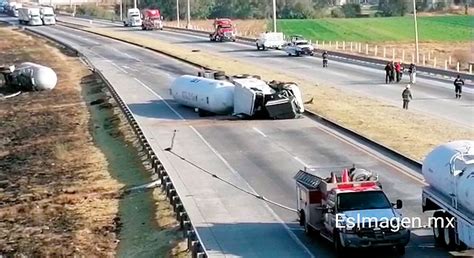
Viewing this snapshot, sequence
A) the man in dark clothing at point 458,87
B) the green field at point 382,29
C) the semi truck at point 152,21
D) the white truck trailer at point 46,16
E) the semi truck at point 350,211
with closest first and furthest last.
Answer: the semi truck at point 350,211
the man in dark clothing at point 458,87
the green field at point 382,29
the semi truck at point 152,21
the white truck trailer at point 46,16

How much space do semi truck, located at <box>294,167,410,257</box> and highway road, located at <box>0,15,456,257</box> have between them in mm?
776

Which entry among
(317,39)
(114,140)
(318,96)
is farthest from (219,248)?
(317,39)

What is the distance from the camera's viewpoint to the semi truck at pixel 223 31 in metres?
111

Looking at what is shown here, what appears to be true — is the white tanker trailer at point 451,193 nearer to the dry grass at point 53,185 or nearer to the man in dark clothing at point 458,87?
the dry grass at point 53,185

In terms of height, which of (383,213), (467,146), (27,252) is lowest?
(27,252)

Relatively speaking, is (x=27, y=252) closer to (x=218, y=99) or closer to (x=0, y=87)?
(x=218, y=99)

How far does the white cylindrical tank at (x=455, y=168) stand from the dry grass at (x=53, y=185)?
9.08 metres

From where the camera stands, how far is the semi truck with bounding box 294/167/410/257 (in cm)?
2136

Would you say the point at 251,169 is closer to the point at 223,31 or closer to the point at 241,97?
the point at 241,97

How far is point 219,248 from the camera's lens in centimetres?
2409

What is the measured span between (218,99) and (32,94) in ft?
88.4

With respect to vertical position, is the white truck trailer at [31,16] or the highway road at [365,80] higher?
the white truck trailer at [31,16]

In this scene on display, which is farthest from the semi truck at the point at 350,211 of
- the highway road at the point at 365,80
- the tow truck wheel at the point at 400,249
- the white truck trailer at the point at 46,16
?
the white truck trailer at the point at 46,16

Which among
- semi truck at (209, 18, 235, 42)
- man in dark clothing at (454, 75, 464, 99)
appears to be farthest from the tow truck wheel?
semi truck at (209, 18, 235, 42)
